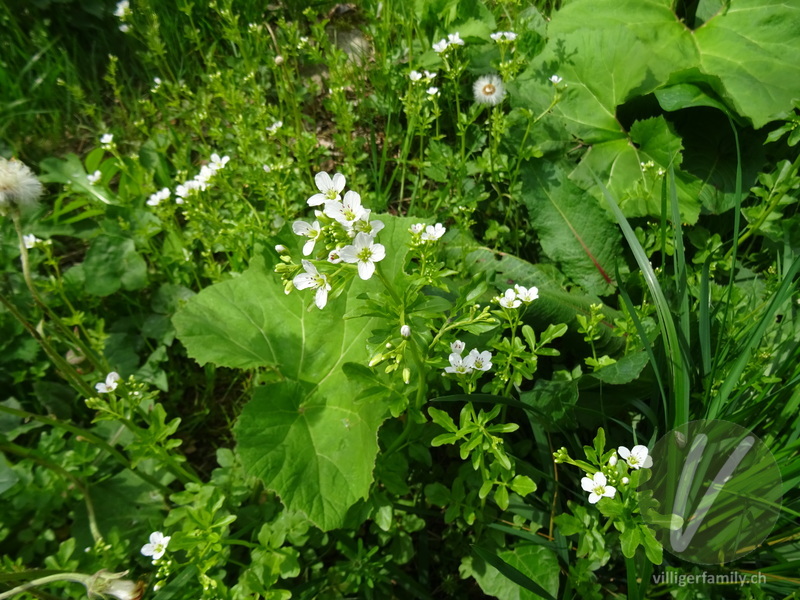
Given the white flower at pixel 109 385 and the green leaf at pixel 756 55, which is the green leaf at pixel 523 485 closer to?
the white flower at pixel 109 385

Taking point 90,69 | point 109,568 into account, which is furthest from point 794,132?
point 90,69

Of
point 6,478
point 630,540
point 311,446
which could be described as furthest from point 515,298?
point 6,478

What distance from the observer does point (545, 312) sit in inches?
89.2

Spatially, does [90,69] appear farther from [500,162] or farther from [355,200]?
[355,200]

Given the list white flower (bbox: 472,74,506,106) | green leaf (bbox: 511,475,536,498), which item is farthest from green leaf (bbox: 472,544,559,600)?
white flower (bbox: 472,74,506,106)

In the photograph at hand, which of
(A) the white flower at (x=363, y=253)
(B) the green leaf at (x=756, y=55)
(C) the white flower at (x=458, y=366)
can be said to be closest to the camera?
(A) the white flower at (x=363, y=253)

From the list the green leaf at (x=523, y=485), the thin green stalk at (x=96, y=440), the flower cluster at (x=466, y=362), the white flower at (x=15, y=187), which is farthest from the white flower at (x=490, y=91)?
the thin green stalk at (x=96, y=440)

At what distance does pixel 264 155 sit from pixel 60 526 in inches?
80.2

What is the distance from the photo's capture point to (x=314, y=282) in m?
1.50

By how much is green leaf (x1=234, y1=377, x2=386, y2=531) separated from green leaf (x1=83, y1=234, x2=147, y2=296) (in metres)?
1.31

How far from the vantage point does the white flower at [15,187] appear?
1.69 m

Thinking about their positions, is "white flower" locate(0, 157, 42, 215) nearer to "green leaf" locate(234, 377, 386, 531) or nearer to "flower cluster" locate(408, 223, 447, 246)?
"green leaf" locate(234, 377, 386, 531)

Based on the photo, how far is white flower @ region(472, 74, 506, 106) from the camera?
2.85 m

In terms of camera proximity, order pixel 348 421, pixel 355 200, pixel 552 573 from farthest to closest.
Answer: pixel 348 421
pixel 552 573
pixel 355 200
